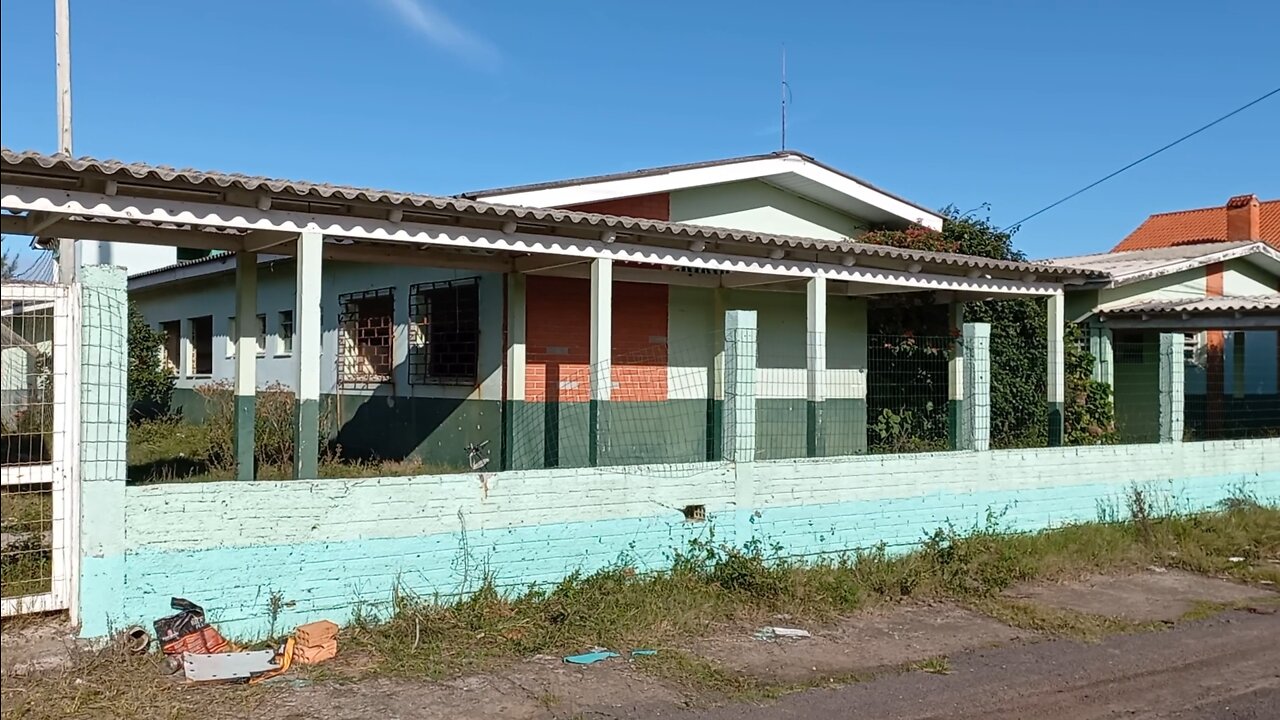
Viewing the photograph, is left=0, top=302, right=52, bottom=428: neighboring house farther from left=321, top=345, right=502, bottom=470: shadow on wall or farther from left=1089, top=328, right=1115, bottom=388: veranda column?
left=1089, top=328, right=1115, bottom=388: veranda column

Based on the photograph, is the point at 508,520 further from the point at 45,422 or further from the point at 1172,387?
the point at 1172,387

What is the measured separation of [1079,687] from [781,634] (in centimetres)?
175

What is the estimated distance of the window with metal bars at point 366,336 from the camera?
1243cm

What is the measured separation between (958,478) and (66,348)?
6.75 meters

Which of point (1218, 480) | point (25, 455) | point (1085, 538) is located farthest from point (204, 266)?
point (1218, 480)

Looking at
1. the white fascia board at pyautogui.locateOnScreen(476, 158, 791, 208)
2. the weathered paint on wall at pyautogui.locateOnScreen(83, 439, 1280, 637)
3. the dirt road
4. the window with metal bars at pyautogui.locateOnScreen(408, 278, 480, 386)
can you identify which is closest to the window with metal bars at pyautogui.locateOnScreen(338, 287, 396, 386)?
the window with metal bars at pyautogui.locateOnScreen(408, 278, 480, 386)

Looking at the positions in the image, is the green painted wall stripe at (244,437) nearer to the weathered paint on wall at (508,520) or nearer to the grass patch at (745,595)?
the weathered paint on wall at (508,520)

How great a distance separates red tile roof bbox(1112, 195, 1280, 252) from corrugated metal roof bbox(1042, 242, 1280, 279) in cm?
1195

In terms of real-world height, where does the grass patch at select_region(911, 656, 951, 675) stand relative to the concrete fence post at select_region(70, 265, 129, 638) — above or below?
below

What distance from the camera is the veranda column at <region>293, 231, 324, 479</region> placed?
6.86 m

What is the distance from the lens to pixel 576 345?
35.3 ft

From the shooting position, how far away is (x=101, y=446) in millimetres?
5238

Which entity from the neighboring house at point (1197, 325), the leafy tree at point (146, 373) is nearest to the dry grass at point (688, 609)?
the neighboring house at point (1197, 325)

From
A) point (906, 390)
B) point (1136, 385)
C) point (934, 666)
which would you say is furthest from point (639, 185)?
point (1136, 385)
